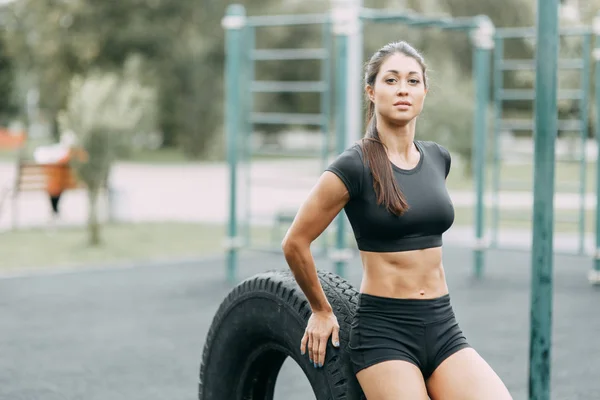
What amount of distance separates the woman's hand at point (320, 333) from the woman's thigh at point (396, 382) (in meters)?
0.24

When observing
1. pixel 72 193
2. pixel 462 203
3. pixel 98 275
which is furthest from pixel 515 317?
pixel 72 193

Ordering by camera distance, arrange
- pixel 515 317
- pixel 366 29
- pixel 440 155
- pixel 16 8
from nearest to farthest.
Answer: pixel 440 155
pixel 515 317
pixel 366 29
pixel 16 8

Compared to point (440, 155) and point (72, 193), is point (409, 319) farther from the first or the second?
point (72, 193)

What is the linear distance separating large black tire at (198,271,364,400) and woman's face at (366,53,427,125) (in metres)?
0.72

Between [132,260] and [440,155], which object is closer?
[440,155]

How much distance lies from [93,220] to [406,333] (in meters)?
9.00

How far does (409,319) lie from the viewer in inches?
117

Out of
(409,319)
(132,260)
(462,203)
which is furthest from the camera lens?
(462,203)

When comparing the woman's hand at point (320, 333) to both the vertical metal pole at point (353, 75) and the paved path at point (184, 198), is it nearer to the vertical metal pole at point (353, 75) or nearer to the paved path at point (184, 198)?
the vertical metal pole at point (353, 75)

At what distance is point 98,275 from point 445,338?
6999 millimetres

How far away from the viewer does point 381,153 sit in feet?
9.93

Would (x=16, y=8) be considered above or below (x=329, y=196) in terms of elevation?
above

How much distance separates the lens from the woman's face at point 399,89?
3.03 meters

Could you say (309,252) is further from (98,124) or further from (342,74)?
(98,124)
